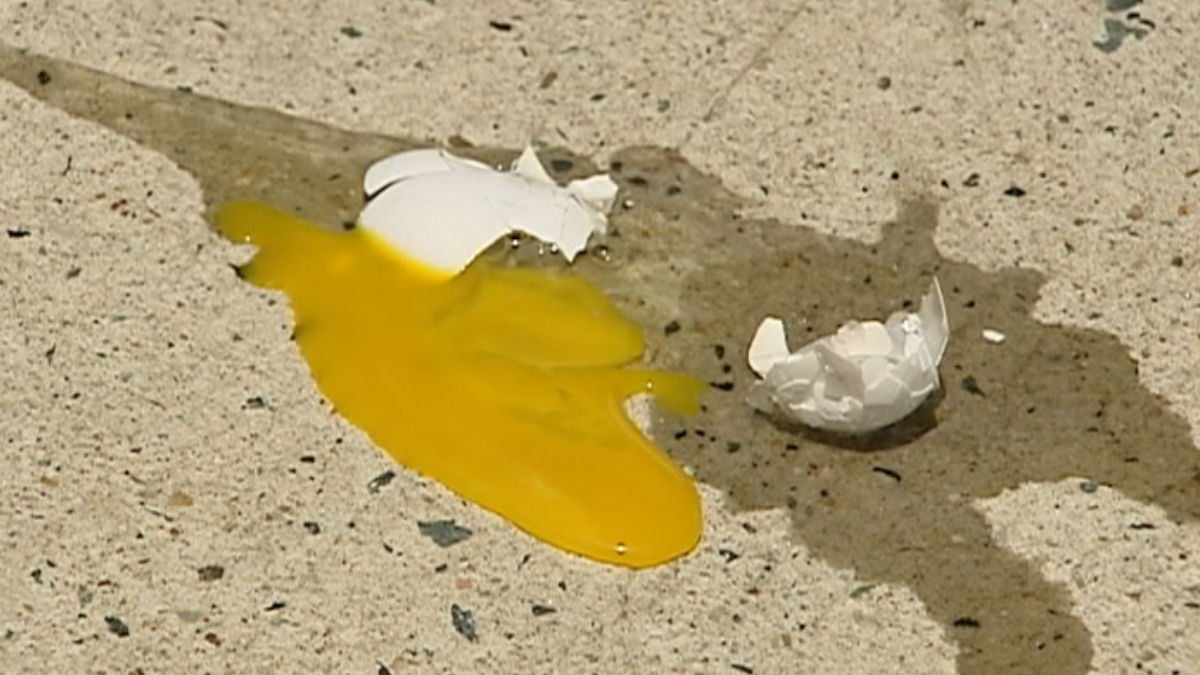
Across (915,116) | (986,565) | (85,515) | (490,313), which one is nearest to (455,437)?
(490,313)

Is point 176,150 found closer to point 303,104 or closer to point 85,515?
point 303,104

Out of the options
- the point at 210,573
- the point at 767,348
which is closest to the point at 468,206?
the point at 767,348

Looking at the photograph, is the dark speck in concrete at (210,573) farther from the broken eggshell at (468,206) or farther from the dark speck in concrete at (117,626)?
the broken eggshell at (468,206)

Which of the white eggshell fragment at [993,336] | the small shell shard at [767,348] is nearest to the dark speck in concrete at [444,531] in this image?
the small shell shard at [767,348]

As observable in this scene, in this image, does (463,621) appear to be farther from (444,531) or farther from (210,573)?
(210,573)

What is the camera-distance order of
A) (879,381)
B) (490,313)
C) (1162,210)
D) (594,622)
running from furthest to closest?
(1162,210), (490,313), (879,381), (594,622)

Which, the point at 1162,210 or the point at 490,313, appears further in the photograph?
the point at 1162,210

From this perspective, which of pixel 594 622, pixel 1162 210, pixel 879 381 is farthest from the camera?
pixel 1162 210
